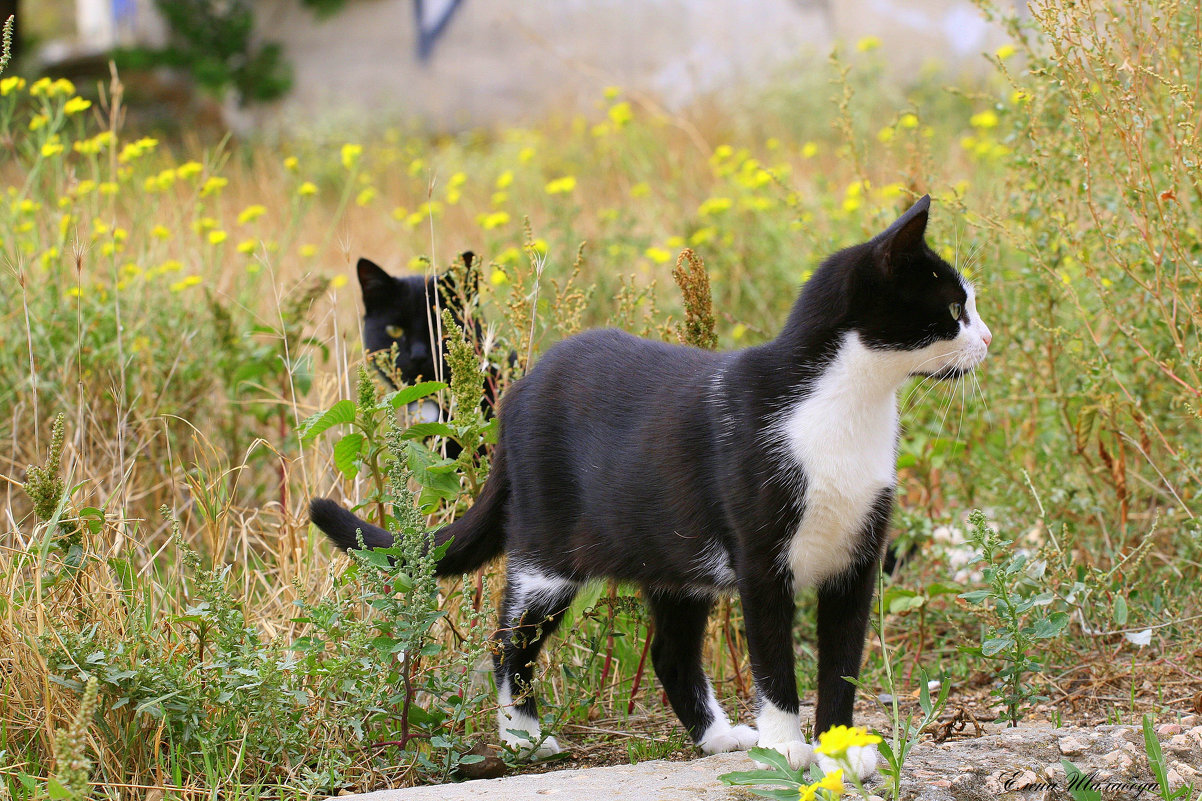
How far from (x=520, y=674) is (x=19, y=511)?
2.05 metres

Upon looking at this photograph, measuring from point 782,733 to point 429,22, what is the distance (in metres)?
13.3

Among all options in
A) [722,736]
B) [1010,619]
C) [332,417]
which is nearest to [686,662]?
[722,736]

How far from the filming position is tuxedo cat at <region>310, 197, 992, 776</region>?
78.1 inches

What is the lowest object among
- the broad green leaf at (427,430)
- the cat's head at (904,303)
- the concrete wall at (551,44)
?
the broad green leaf at (427,430)

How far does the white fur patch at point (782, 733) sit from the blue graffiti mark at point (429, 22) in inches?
517

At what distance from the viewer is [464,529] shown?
2438 millimetres

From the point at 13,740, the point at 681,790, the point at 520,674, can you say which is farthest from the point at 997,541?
the point at 13,740

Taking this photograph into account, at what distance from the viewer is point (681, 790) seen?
199cm

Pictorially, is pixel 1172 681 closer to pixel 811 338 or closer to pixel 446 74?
pixel 811 338

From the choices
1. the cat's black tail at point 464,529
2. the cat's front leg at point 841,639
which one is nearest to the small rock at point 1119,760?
the cat's front leg at point 841,639

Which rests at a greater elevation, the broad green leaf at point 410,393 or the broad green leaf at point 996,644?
the broad green leaf at point 410,393

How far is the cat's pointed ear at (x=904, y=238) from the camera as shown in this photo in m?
1.90

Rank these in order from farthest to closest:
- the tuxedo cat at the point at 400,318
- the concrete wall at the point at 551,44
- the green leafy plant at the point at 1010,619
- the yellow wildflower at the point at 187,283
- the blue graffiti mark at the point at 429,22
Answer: the blue graffiti mark at the point at 429,22, the concrete wall at the point at 551,44, the yellow wildflower at the point at 187,283, the tuxedo cat at the point at 400,318, the green leafy plant at the point at 1010,619

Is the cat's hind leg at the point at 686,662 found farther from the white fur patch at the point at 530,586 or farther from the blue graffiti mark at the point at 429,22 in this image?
the blue graffiti mark at the point at 429,22
